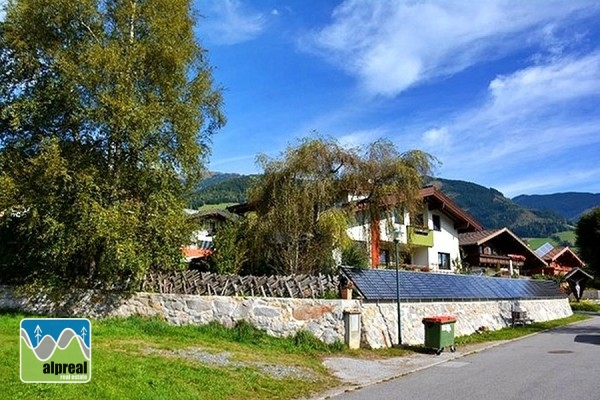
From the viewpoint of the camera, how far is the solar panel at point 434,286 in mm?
18469

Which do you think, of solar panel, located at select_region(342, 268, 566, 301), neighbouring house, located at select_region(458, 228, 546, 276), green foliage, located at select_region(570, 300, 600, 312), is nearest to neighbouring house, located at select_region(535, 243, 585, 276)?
neighbouring house, located at select_region(458, 228, 546, 276)

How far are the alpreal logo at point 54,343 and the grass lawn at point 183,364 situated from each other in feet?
3.64

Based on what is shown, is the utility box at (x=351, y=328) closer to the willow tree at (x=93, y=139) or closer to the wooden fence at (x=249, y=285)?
the wooden fence at (x=249, y=285)

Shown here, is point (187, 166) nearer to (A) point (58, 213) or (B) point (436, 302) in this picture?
(A) point (58, 213)

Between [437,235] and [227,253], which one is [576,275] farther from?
[227,253]

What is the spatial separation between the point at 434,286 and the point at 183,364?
13800 millimetres

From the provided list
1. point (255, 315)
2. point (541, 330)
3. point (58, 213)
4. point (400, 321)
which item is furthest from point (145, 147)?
point (541, 330)

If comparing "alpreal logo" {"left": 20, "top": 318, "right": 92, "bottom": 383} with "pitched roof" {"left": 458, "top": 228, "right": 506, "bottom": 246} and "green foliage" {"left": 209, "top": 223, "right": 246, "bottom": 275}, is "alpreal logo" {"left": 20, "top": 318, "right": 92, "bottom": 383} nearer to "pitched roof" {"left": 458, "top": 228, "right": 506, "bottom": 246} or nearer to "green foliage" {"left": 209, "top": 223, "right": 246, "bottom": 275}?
"green foliage" {"left": 209, "top": 223, "right": 246, "bottom": 275}

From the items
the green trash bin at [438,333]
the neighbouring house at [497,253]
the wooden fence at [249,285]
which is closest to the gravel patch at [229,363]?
the wooden fence at [249,285]

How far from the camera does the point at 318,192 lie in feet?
68.5

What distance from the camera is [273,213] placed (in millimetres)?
21281

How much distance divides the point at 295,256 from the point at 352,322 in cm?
516

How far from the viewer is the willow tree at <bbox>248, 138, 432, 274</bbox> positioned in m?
21.0

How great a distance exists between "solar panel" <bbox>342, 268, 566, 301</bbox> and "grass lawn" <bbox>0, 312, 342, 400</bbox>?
307cm
